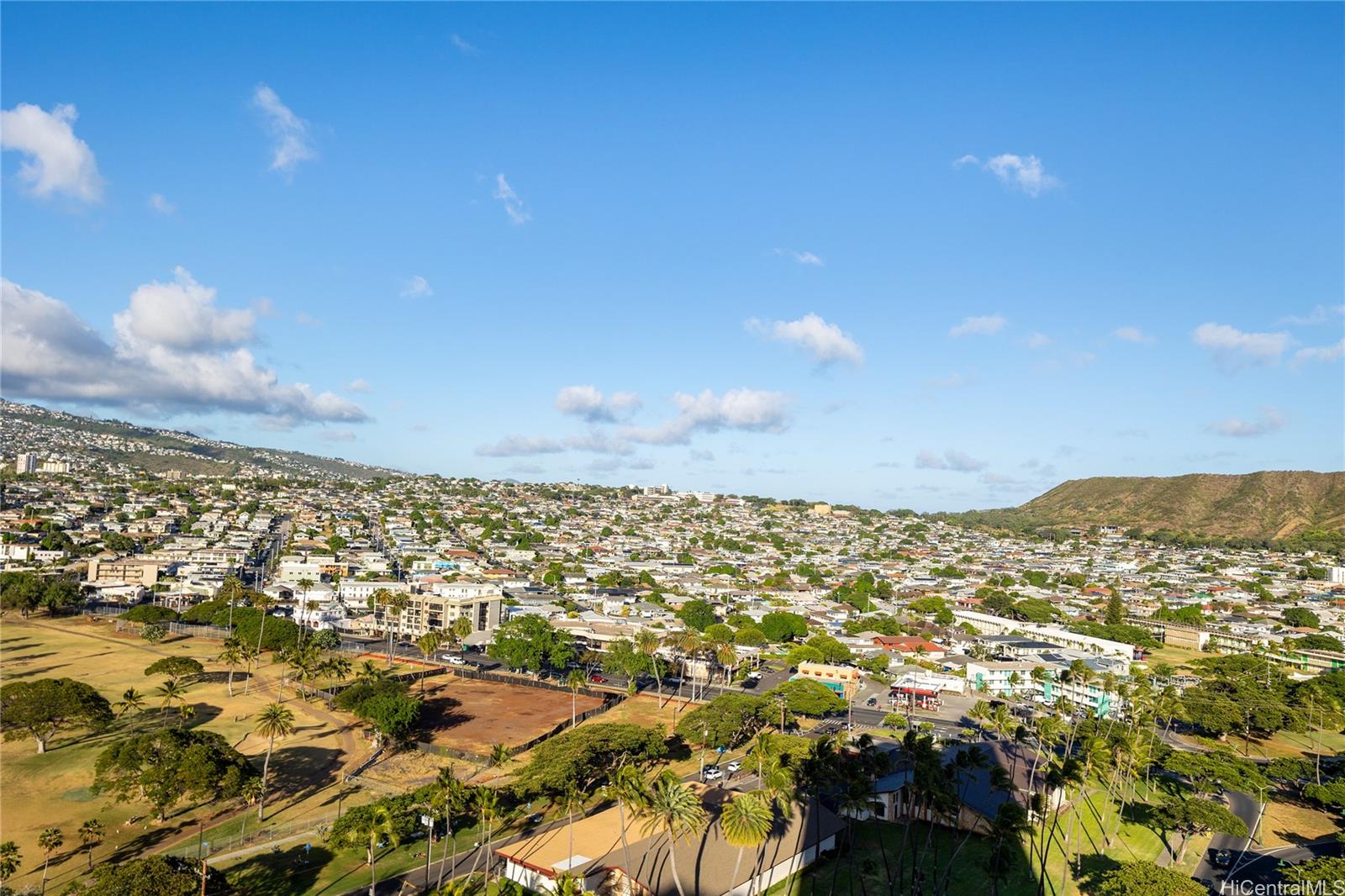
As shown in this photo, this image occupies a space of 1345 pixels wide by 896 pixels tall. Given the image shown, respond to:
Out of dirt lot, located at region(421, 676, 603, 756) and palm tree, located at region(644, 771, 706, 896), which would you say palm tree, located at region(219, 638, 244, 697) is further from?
palm tree, located at region(644, 771, 706, 896)

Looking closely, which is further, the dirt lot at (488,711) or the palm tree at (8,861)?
the dirt lot at (488,711)

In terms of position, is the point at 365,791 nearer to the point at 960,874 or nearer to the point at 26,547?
the point at 960,874

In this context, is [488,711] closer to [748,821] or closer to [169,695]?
[169,695]

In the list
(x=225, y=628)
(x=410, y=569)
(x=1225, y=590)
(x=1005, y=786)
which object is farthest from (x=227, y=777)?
(x=1225, y=590)

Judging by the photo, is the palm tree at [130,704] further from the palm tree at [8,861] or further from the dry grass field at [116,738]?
the palm tree at [8,861]

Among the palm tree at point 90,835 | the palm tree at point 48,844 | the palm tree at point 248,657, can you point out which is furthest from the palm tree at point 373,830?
the palm tree at point 248,657

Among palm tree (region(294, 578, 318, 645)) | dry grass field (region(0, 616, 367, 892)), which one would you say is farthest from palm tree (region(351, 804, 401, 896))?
palm tree (region(294, 578, 318, 645))
